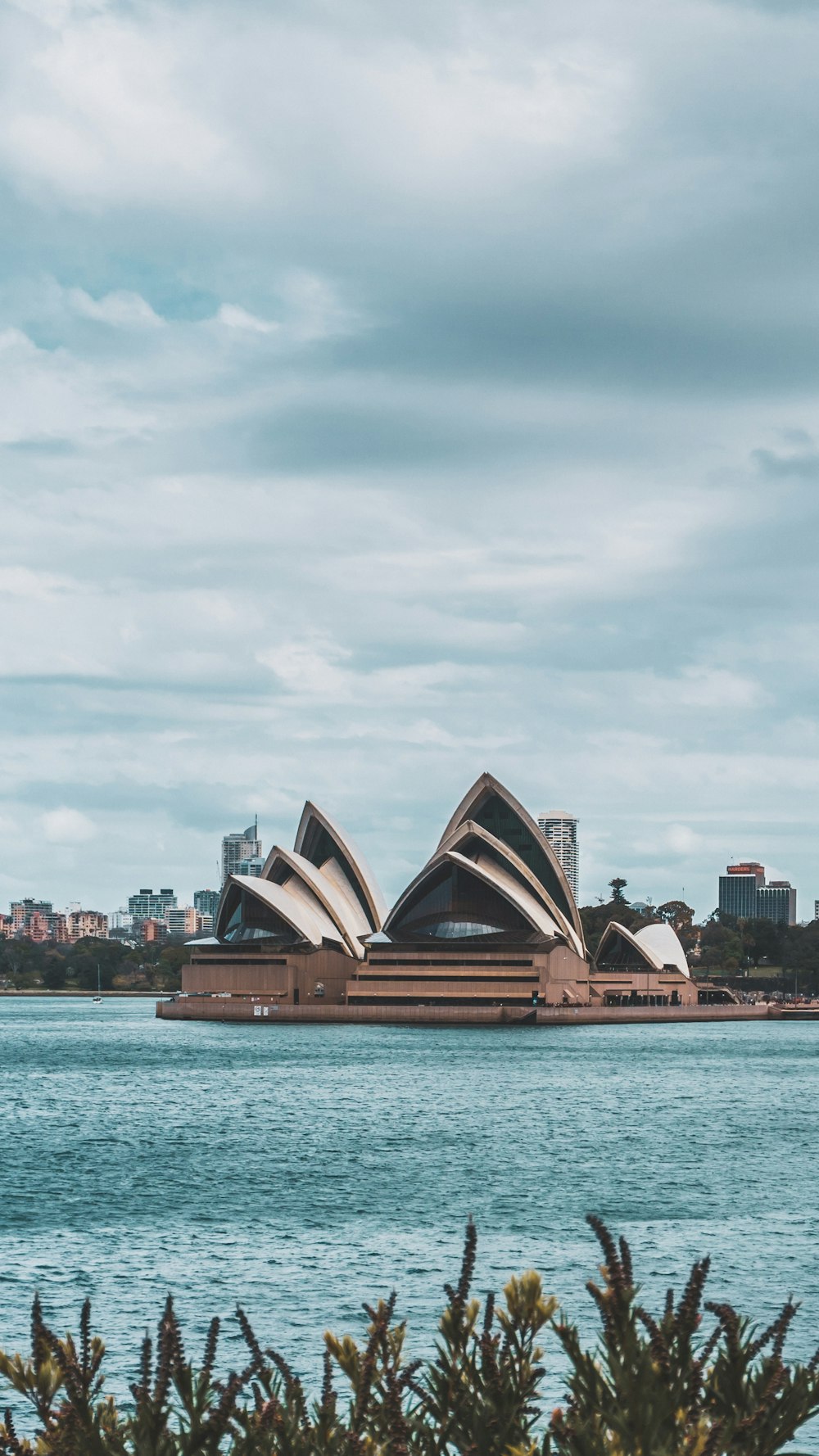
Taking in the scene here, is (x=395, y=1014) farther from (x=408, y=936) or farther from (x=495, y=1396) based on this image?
(x=495, y=1396)

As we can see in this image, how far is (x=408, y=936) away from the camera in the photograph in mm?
89938

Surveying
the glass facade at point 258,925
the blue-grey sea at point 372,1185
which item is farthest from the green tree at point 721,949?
the blue-grey sea at point 372,1185

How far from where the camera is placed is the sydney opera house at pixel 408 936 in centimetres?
8825

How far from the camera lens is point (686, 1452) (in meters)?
5.26

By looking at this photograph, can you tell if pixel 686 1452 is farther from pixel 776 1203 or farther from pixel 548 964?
pixel 548 964

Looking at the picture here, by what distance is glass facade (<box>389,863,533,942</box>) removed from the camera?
291ft

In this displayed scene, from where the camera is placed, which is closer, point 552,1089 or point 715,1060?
point 552,1089

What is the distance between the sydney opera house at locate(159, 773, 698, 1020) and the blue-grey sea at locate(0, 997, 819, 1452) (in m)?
26.9

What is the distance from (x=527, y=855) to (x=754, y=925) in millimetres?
56498

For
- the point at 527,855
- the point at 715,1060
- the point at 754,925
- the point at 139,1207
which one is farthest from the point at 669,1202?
the point at 754,925

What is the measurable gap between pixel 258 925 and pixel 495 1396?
86.6 m

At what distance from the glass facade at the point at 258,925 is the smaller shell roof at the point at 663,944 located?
25.5 meters

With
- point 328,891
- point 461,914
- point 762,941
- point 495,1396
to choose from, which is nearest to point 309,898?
point 328,891

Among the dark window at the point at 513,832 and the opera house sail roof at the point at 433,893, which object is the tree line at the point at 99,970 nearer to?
the opera house sail roof at the point at 433,893
